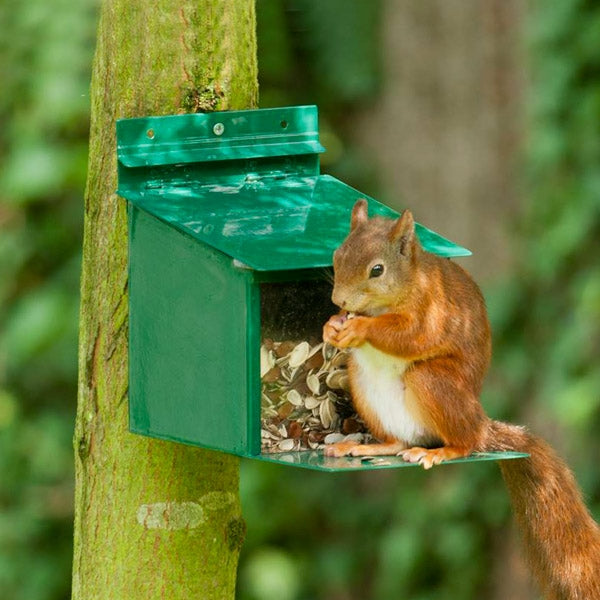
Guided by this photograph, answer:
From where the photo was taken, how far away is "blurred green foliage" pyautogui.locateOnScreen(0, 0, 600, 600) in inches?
172

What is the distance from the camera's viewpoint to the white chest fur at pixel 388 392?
93.8 inches

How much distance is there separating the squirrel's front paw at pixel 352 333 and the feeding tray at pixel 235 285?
10 cm

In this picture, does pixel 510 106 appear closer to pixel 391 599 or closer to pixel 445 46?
pixel 445 46

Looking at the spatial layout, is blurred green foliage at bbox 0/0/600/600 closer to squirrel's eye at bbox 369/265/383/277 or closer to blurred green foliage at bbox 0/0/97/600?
blurred green foliage at bbox 0/0/97/600

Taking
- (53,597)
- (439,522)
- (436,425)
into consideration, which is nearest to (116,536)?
(436,425)

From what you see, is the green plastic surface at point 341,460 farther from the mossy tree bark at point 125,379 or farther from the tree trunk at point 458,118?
the tree trunk at point 458,118

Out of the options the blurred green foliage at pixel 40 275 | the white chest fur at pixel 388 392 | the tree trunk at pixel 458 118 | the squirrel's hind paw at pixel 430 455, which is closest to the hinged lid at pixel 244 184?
the white chest fur at pixel 388 392

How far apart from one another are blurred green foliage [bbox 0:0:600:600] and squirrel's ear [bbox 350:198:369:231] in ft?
6.75

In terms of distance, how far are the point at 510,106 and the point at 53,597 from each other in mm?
2308

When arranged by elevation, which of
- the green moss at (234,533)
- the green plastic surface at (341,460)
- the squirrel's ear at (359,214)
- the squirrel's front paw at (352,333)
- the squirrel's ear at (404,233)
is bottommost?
the green moss at (234,533)

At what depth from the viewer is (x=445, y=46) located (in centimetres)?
500

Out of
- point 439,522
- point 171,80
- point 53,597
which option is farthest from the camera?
point 53,597

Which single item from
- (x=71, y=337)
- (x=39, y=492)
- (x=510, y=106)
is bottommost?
(x=39, y=492)

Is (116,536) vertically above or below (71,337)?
below
